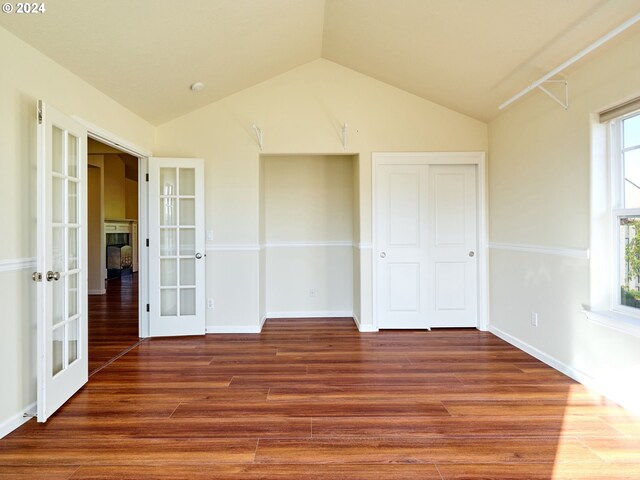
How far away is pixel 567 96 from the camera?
2.94 meters

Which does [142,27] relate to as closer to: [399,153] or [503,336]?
[399,153]

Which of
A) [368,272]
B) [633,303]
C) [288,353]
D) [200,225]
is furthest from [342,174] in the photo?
[633,303]

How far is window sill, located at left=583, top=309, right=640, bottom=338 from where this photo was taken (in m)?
2.36

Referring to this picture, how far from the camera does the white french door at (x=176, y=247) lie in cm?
409

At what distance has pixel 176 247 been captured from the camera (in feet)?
13.7

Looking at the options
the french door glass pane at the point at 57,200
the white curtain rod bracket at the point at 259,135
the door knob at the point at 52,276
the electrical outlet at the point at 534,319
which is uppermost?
the white curtain rod bracket at the point at 259,135

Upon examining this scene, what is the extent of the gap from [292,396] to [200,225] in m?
2.27

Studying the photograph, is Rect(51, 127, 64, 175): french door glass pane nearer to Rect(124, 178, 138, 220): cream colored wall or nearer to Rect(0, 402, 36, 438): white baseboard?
Rect(0, 402, 36, 438): white baseboard

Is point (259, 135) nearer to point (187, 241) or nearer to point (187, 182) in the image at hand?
point (187, 182)

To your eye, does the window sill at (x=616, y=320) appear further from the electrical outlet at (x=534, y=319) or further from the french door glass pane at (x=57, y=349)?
the french door glass pane at (x=57, y=349)

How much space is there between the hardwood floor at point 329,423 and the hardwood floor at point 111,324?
0.30 m

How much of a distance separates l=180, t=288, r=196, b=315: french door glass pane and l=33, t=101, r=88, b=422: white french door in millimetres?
1386

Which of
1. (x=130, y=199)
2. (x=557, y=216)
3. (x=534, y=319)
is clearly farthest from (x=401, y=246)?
(x=130, y=199)

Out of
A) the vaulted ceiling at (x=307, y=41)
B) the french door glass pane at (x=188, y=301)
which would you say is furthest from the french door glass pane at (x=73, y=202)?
the french door glass pane at (x=188, y=301)
